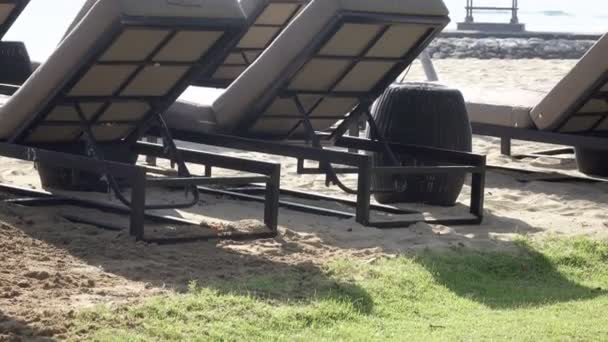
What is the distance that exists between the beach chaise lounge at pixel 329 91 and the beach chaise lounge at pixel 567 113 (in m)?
1.44

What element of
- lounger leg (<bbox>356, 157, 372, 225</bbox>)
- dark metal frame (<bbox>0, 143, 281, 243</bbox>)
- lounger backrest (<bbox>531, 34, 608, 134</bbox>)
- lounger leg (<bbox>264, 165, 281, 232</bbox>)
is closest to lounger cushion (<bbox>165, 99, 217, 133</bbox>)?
dark metal frame (<bbox>0, 143, 281, 243</bbox>)

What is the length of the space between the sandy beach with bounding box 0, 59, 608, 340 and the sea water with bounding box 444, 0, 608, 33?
47075 mm

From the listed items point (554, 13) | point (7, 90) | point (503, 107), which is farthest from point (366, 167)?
point (554, 13)

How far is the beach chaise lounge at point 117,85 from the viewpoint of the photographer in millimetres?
7074

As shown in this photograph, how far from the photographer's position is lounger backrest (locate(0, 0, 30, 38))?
9.72 meters

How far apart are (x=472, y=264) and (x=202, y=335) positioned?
205cm

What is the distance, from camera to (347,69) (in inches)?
334

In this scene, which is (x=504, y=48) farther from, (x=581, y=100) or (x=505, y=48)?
(x=581, y=100)

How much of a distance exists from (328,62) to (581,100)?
86.8 inches

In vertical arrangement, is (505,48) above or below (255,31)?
above

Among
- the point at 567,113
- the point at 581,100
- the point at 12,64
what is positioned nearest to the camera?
the point at 581,100

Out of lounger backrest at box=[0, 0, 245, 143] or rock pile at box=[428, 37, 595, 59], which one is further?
rock pile at box=[428, 37, 595, 59]

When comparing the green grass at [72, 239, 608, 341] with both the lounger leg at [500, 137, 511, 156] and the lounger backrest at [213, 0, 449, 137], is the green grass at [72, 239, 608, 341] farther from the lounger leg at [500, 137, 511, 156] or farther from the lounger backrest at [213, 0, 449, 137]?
the lounger leg at [500, 137, 511, 156]

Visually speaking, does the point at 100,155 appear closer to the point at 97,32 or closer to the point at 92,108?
the point at 92,108
